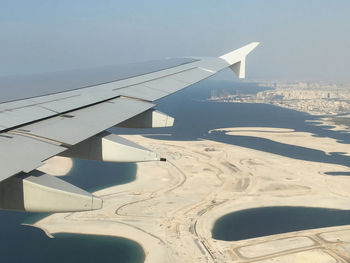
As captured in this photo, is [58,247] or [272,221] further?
[272,221]

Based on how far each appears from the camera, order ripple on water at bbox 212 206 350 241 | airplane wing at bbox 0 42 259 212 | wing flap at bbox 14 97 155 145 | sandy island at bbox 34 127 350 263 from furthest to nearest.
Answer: ripple on water at bbox 212 206 350 241
sandy island at bbox 34 127 350 263
wing flap at bbox 14 97 155 145
airplane wing at bbox 0 42 259 212

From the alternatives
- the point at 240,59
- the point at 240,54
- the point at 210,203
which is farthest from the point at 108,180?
the point at 240,59

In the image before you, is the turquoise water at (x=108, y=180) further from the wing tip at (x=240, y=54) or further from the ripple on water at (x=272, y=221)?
the wing tip at (x=240, y=54)

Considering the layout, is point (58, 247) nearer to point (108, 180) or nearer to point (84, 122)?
point (108, 180)

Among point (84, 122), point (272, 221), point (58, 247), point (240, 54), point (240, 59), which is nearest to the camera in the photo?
point (84, 122)

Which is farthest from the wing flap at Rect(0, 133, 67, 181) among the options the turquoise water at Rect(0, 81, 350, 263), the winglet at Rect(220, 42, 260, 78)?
the turquoise water at Rect(0, 81, 350, 263)

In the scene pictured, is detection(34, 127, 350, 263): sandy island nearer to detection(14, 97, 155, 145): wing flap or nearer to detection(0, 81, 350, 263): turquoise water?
detection(0, 81, 350, 263): turquoise water

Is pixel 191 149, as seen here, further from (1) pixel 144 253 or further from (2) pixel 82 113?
(2) pixel 82 113
